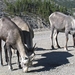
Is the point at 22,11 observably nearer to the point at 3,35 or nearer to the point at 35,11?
the point at 35,11

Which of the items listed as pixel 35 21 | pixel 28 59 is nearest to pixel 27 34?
pixel 28 59

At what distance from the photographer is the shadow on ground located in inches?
468

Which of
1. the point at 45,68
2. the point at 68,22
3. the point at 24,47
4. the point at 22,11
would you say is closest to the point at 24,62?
the point at 24,47

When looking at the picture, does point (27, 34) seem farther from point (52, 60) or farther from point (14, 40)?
point (52, 60)

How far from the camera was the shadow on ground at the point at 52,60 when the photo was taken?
1188 cm

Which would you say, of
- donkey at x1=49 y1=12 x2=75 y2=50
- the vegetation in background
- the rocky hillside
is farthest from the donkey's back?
the vegetation in background

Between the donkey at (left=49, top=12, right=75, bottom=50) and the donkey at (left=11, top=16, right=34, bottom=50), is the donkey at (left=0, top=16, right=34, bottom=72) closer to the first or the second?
the donkey at (left=11, top=16, right=34, bottom=50)

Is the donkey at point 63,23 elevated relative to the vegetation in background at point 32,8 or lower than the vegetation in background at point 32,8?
lower

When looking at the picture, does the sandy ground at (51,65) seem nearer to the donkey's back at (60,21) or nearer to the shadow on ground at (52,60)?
the shadow on ground at (52,60)

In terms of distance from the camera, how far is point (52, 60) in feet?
43.1

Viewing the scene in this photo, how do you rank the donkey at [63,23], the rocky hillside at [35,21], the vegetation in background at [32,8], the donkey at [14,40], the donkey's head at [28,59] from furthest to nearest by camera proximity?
the vegetation in background at [32,8] < the rocky hillside at [35,21] < the donkey at [63,23] < the donkey at [14,40] < the donkey's head at [28,59]

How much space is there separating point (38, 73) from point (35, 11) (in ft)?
95.6

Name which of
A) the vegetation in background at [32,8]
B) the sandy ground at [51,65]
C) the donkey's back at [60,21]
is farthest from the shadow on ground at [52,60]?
the vegetation in background at [32,8]

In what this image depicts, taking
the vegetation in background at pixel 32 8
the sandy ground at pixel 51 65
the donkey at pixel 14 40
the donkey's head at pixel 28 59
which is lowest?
the sandy ground at pixel 51 65
